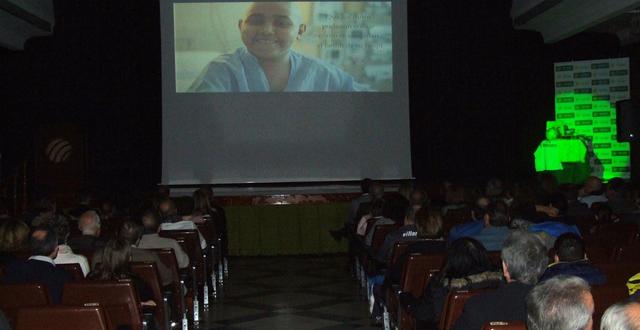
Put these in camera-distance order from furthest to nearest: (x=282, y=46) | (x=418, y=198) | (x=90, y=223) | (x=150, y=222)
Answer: (x=282, y=46)
(x=418, y=198)
(x=150, y=222)
(x=90, y=223)

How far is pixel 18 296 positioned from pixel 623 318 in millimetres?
3161

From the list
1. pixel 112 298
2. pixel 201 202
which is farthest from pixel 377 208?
pixel 112 298

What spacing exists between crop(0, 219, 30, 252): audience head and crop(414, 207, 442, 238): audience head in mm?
2783

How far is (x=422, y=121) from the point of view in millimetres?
15430

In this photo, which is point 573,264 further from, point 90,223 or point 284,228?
point 284,228

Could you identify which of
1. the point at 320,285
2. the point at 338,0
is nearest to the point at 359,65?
the point at 338,0

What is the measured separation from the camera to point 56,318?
3.91m

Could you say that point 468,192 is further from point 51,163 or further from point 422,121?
point 51,163

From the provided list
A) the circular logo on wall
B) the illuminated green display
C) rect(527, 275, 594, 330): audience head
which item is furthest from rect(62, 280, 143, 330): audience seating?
the illuminated green display

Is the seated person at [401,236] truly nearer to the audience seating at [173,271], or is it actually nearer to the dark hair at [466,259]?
the audience seating at [173,271]

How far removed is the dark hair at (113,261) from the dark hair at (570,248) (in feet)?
7.93

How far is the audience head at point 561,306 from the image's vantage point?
2617mm

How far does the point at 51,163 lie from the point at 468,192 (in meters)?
7.68

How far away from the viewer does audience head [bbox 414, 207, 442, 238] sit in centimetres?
675
